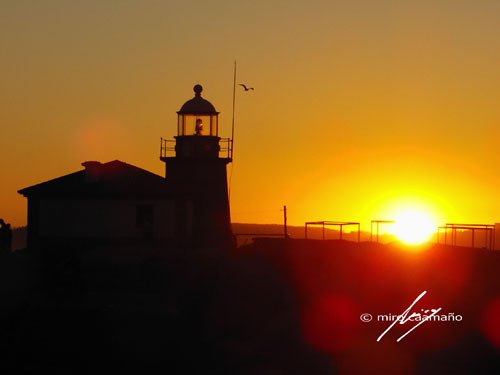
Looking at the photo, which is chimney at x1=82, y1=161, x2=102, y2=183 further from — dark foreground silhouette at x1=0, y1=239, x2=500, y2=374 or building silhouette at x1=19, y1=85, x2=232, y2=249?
dark foreground silhouette at x1=0, y1=239, x2=500, y2=374

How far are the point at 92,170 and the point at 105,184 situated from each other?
945mm

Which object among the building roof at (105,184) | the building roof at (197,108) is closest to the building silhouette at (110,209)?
the building roof at (105,184)

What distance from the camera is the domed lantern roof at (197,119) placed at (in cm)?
5053

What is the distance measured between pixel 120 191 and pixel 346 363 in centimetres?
1695

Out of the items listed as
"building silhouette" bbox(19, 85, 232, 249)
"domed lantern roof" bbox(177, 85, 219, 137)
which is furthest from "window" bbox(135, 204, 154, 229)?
"domed lantern roof" bbox(177, 85, 219, 137)

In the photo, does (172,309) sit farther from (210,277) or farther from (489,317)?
(489,317)

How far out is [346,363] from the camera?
33125 millimetres

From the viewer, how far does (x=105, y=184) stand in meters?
48.6

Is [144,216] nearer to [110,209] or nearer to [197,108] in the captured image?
[110,209]

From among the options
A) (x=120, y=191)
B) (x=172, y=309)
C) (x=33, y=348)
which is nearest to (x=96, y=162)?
(x=120, y=191)

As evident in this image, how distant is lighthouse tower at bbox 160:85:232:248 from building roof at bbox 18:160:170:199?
46.0 inches

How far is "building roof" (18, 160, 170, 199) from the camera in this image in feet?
158

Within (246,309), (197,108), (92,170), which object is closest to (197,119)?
(197,108)

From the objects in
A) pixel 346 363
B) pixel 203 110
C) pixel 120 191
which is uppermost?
pixel 203 110
